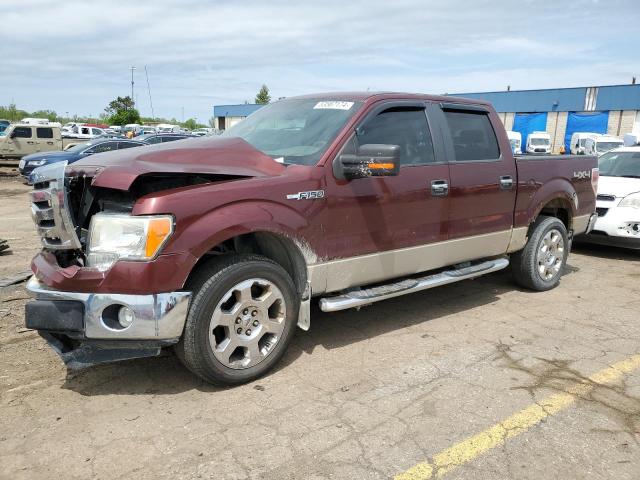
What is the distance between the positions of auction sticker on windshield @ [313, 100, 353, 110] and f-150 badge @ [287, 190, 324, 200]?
86 centimetres

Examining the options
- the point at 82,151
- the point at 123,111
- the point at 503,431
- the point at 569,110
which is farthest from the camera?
the point at 123,111

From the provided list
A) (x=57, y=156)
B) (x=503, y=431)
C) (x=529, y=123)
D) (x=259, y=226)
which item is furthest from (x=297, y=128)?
(x=529, y=123)

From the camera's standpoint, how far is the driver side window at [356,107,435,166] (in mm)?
4188

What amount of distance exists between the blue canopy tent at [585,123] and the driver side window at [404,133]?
37397mm

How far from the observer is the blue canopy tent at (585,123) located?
38.1 meters

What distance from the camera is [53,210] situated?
329 centimetres

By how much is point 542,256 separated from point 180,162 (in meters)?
4.15

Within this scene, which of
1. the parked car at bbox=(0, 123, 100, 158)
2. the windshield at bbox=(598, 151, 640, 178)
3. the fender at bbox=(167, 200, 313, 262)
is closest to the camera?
the fender at bbox=(167, 200, 313, 262)

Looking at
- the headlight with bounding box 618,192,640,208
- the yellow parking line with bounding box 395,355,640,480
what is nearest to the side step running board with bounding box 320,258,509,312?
the yellow parking line with bounding box 395,355,640,480

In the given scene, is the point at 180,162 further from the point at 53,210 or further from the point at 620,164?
the point at 620,164

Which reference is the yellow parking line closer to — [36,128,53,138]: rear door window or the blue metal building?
[36,128,53,138]: rear door window

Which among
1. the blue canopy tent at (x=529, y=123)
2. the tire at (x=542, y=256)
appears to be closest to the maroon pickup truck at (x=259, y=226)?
the tire at (x=542, y=256)

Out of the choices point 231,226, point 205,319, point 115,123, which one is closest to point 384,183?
point 231,226

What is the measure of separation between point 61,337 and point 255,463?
1503mm
